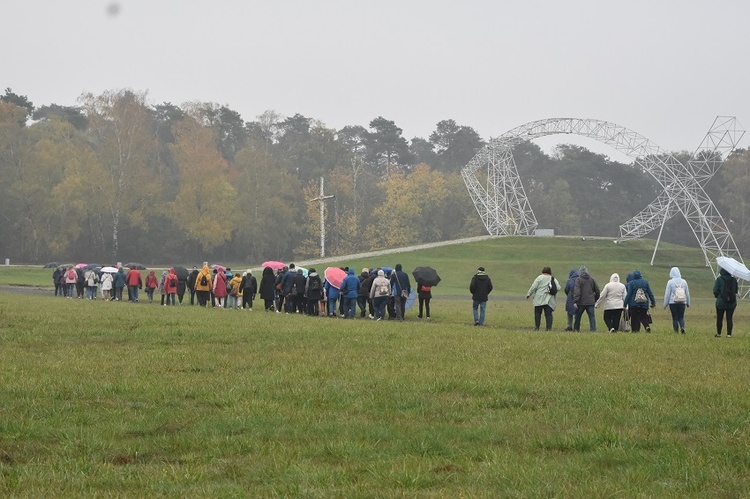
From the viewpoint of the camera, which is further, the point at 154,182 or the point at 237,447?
the point at 154,182

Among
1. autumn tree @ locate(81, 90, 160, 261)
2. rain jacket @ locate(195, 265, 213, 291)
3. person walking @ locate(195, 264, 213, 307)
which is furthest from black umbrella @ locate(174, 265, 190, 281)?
autumn tree @ locate(81, 90, 160, 261)

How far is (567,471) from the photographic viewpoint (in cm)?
769

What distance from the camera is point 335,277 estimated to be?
31.7 meters

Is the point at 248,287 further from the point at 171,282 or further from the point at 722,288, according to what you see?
the point at 722,288

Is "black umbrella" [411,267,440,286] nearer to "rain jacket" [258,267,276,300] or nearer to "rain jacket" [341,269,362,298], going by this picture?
"rain jacket" [341,269,362,298]

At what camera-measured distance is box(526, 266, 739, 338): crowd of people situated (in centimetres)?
2225

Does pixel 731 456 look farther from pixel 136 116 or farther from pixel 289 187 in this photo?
pixel 289 187

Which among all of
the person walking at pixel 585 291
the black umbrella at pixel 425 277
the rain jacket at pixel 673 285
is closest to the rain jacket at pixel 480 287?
the person walking at pixel 585 291

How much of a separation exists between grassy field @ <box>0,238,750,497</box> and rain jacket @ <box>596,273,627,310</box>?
4.64 metres

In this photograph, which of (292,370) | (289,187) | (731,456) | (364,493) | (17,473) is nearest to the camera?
(364,493)

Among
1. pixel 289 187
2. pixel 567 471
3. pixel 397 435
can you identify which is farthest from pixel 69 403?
pixel 289 187

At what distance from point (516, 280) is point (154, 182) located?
36.7m

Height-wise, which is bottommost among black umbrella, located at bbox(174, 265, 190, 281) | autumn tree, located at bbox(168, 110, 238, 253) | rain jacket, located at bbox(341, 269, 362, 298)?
rain jacket, located at bbox(341, 269, 362, 298)

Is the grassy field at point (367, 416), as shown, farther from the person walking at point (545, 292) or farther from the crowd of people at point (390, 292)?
the person walking at point (545, 292)
